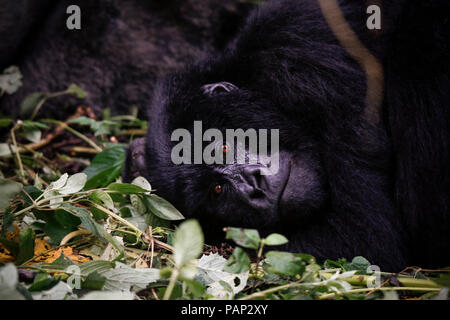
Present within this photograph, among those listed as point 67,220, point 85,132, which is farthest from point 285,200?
point 85,132

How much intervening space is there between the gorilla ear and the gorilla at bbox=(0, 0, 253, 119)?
4.60 ft

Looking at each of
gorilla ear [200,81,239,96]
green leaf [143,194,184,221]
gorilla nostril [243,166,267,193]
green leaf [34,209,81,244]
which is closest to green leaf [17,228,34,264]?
green leaf [34,209,81,244]

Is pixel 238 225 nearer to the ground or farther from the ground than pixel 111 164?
nearer to the ground

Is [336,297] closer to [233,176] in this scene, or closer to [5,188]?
[233,176]

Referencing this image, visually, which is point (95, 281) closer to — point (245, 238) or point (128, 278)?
point (128, 278)

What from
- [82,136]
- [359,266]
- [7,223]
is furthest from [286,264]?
[82,136]

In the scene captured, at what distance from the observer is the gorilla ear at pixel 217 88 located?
8.28 feet

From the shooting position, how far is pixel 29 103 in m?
3.68

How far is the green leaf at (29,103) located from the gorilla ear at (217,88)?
1842 millimetres

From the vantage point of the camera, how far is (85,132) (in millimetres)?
3836

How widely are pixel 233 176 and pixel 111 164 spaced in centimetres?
114

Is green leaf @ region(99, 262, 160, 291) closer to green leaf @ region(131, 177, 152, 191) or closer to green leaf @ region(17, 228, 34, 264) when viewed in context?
green leaf @ region(17, 228, 34, 264)

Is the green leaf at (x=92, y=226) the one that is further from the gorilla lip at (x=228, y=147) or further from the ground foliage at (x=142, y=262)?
the gorilla lip at (x=228, y=147)
